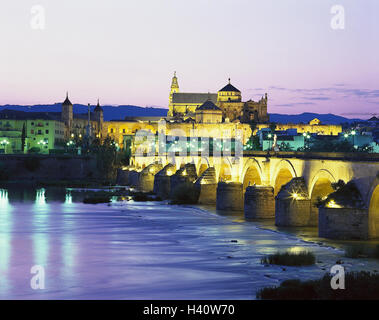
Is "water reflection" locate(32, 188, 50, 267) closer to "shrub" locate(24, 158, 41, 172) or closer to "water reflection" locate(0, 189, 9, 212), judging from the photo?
"water reflection" locate(0, 189, 9, 212)

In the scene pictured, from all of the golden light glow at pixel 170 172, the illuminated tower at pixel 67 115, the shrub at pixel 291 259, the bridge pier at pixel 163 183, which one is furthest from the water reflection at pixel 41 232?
the illuminated tower at pixel 67 115

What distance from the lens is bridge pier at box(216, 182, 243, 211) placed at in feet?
148

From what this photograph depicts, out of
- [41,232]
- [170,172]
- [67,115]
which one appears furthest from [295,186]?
[67,115]

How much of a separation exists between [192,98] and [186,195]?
111874mm

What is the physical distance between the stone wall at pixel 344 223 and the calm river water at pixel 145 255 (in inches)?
38.2

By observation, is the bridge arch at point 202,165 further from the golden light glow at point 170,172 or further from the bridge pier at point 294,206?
the bridge pier at point 294,206

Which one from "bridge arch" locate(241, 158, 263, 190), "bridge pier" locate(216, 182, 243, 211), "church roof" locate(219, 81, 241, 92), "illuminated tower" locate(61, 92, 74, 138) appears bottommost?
"bridge pier" locate(216, 182, 243, 211)

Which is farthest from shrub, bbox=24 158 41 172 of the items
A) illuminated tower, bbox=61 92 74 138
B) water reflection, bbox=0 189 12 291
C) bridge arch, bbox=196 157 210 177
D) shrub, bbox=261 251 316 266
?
shrub, bbox=261 251 316 266

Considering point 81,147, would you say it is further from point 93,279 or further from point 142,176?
point 93,279

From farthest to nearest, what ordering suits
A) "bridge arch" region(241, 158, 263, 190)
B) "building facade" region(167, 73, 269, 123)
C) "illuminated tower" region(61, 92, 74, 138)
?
1. "building facade" region(167, 73, 269, 123)
2. "illuminated tower" region(61, 92, 74, 138)
3. "bridge arch" region(241, 158, 263, 190)

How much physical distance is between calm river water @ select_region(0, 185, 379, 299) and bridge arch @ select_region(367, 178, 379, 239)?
7.10 ft

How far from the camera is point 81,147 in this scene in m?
110
